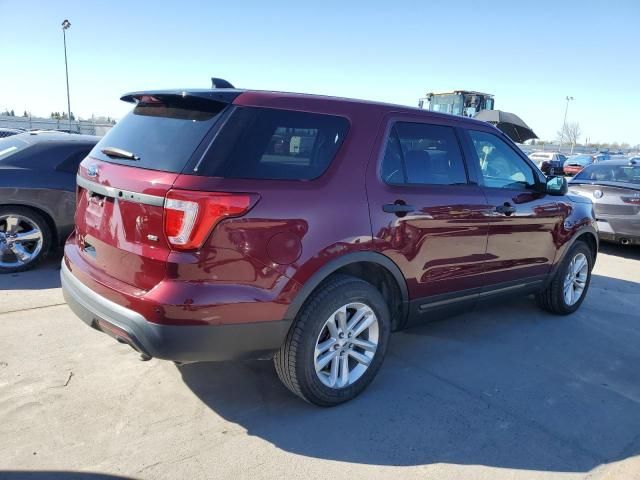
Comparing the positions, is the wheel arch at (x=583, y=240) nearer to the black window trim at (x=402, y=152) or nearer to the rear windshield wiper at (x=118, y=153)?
the black window trim at (x=402, y=152)

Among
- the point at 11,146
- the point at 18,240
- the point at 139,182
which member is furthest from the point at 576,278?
the point at 11,146

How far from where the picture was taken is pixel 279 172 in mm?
2684

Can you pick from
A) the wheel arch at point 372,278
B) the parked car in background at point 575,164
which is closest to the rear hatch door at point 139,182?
the wheel arch at point 372,278

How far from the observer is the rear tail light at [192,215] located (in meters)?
2.40

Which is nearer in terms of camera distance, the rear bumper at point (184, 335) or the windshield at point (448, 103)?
the rear bumper at point (184, 335)

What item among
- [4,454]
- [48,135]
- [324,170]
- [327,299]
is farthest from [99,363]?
[48,135]

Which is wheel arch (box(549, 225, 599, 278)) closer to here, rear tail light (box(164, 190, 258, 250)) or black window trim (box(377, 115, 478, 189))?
black window trim (box(377, 115, 478, 189))

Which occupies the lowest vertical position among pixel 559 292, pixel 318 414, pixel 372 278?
pixel 318 414

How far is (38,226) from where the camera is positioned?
5.43m

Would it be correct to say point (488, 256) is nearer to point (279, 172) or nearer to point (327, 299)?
point (327, 299)

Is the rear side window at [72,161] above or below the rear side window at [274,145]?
below

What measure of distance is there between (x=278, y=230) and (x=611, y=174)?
332 inches

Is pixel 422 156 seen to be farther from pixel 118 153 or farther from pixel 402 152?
pixel 118 153

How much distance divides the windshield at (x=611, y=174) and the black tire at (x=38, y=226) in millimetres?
8638
